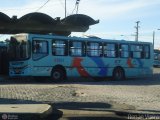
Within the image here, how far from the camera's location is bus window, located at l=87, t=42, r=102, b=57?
31.4 metres

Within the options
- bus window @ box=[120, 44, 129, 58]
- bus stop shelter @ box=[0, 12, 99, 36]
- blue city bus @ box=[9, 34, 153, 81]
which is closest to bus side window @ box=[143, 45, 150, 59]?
blue city bus @ box=[9, 34, 153, 81]

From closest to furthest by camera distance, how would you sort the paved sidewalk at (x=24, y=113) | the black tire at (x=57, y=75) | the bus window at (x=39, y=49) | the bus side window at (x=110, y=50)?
the paved sidewalk at (x=24, y=113) → the bus window at (x=39, y=49) → the black tire at (x=57, y=75) → the bus side window at (x=110, y=50)

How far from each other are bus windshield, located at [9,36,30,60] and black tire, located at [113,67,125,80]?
6.57m

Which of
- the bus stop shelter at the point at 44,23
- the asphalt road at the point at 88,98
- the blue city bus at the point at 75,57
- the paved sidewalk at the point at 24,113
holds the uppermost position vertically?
the bus stop shelter at the point at 44,23

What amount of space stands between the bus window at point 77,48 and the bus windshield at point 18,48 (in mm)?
2967

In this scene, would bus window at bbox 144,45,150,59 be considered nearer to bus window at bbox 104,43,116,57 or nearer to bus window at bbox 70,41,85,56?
bus window at bbox 104,43,116,57

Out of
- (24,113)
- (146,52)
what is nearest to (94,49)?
(146,52)

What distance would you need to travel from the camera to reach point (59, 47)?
98.3 ft

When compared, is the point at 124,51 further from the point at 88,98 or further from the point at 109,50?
the point at 88,98

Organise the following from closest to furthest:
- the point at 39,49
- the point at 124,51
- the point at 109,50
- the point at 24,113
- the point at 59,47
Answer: the point at 24,113 → the point at 39,49 → the point at 59,47 → the point at 109,50 → the point at 124,51

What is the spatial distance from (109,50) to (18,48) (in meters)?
6.13

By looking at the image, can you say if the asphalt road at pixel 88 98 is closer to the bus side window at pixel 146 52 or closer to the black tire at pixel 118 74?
the black tire at pixel 118 74

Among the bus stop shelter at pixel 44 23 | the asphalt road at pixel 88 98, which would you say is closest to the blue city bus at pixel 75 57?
the asphalt road at pixel 88 98

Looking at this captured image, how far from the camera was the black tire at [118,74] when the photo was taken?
32.8m
